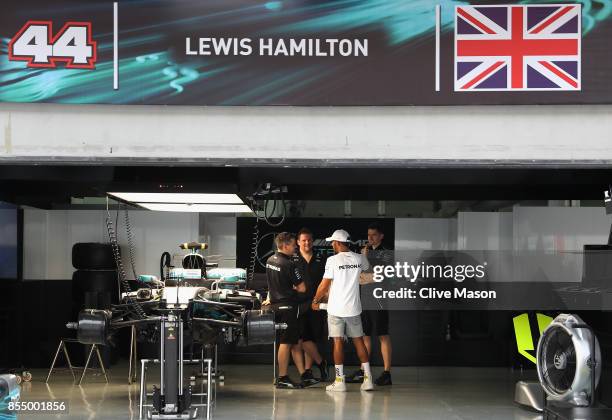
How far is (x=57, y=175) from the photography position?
936 cm

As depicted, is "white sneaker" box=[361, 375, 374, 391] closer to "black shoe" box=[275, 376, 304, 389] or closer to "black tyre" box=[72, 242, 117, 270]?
"black shoe" box=[275, 376, 304, 389]

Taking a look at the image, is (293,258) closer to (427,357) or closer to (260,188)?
(260,188)

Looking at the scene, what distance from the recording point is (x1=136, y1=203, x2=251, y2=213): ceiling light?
10.6 m

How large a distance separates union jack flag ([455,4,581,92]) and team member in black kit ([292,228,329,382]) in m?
3.72

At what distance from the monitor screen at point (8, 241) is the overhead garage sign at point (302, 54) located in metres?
4.14

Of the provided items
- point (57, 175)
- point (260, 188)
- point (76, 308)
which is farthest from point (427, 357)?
point (57, 175)

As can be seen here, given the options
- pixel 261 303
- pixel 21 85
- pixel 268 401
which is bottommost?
pixel 268 401

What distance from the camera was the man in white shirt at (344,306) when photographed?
9.74 metres

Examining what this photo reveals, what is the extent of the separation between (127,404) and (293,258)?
9.08 feet

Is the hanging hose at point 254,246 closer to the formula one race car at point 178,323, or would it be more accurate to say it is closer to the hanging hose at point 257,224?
the hanging hose at point 257,224

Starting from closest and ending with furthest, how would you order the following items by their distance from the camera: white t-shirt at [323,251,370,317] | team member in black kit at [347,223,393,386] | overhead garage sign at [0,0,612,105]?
1. overhead garage sign at [0,0,612,105]
2. white t-shirt at [323,251,370,317]
3. team member in black kit at [347,223,393,386]

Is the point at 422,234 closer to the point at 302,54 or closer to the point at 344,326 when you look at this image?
the point at 344,326

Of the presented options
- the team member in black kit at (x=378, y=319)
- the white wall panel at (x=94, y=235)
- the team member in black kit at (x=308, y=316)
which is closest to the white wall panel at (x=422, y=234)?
the team member in black kit at (x=378, y=319)

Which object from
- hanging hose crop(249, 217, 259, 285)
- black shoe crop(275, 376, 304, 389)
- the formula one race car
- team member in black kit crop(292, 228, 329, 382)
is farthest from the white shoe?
hanging hose crop(249, 217, 259, 285)
